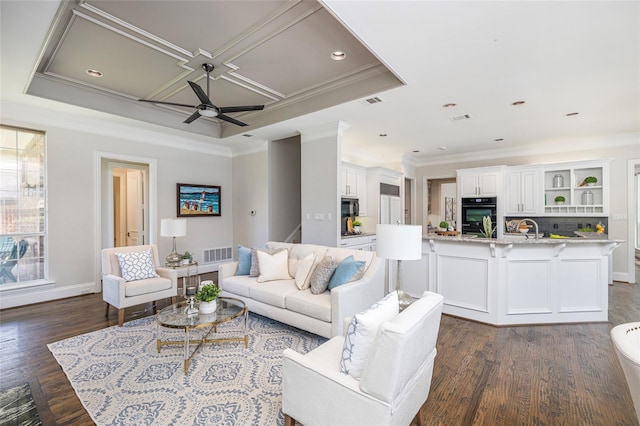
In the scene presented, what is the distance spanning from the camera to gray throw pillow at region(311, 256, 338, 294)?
315 cm

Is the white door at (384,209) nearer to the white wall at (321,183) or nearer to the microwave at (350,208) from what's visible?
the microwave at (350,208)

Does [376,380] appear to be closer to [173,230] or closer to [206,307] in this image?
[206,307]

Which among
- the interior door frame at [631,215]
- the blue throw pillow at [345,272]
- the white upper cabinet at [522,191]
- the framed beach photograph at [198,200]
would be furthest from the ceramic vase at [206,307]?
the interior door frame at [631,215]

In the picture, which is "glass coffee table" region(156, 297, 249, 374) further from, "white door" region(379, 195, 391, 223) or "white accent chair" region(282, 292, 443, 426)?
"white door" region(379, 195, 391, 223)

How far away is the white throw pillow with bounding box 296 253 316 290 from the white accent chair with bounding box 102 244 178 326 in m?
1.77

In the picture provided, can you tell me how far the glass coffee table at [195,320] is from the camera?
2488 millimetres

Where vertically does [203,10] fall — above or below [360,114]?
above

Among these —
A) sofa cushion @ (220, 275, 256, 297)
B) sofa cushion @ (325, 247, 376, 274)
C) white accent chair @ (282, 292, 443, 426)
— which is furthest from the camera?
sofa cushion @ (220, 275, 256, 297)

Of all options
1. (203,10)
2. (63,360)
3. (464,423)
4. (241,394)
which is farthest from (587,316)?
(63,360)

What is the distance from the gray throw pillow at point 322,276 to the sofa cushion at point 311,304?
0.06 m

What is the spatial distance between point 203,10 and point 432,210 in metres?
7.74

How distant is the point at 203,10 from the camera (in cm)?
255

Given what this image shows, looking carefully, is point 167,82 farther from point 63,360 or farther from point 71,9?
point 63,360

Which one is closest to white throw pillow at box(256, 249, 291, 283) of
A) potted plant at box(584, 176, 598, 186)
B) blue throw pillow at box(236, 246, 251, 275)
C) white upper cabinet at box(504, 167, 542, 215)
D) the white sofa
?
the white sofa
